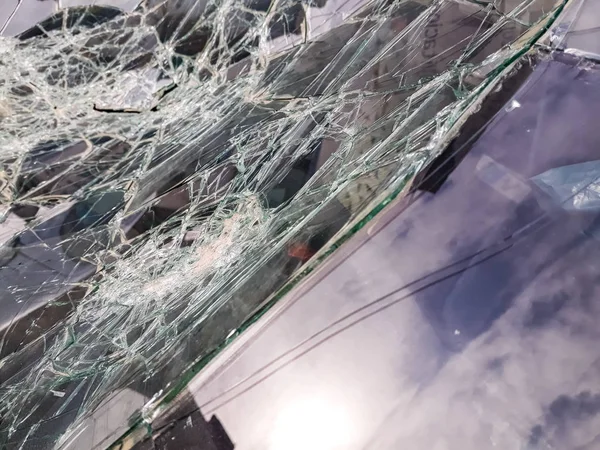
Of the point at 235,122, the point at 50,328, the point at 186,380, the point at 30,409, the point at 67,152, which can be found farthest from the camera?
the point at 67,152

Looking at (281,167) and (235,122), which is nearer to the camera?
(281,167)

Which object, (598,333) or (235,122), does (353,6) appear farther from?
(598,333)

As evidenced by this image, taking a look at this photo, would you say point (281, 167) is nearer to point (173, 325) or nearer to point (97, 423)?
point (173, 325)

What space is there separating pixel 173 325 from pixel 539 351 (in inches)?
23.3

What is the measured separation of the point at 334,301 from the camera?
90cm

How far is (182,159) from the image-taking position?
1143 millimetres

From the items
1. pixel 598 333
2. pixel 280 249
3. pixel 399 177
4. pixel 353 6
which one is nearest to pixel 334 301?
pixel 280 249

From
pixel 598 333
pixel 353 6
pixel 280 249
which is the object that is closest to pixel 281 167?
pixel 280 249

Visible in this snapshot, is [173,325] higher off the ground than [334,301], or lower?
higher

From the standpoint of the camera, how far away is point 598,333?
80 cm

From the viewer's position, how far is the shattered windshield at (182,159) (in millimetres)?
804

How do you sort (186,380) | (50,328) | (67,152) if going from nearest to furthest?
(186,380) → (50,328) → (67,152)

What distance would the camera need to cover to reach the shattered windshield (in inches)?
31.7

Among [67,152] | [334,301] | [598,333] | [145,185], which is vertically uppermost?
[67,152]
